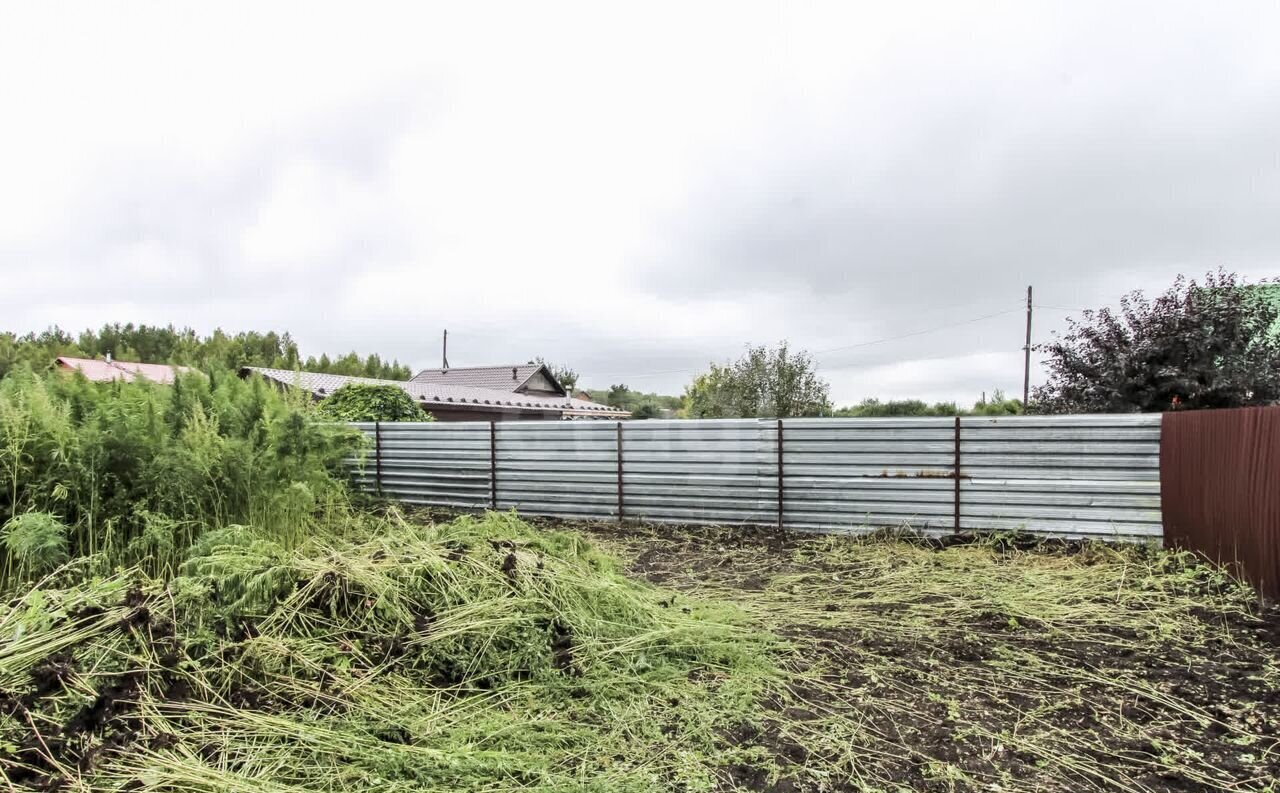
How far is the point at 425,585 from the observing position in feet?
10.3

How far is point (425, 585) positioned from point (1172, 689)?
331 cm

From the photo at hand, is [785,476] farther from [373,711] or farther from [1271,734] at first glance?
[373,711]

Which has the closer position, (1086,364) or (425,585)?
(425,585)

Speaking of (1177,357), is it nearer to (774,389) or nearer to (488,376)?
(774,389)

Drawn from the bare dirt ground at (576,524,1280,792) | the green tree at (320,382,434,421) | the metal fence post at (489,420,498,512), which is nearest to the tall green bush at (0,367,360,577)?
the bare dirt ground at (576,524,1280,792)

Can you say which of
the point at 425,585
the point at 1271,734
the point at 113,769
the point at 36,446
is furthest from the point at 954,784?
the point at 36,446

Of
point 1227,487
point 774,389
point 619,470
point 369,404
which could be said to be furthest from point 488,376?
point 1227,487

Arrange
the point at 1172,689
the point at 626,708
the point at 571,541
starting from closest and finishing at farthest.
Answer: the point at 626,708, the point at 1172,689, the point at 571,541

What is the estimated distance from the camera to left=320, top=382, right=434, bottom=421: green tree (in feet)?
31.8

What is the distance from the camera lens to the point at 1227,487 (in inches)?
172

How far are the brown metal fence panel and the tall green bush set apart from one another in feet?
19.9

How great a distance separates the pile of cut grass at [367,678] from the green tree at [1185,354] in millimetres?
7179

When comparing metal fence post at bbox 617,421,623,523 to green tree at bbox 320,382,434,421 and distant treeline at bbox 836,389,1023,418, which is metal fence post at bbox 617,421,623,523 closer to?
green tree at bbox 320,382,434,421

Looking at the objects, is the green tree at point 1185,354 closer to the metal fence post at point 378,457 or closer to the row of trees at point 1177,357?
the row of trees at point 1177,357
